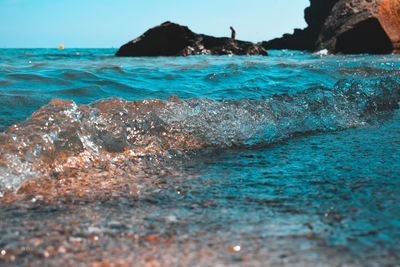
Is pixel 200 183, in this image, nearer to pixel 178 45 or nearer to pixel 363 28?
pixel 363 28

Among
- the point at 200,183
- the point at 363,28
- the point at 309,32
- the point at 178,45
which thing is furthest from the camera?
the point at 309,32

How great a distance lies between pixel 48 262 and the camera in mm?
1192

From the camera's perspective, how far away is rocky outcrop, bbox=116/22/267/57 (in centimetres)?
1733

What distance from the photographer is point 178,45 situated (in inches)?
716

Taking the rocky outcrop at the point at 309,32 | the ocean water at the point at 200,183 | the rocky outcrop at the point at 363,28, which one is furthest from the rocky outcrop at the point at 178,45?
the rocky outcrop at the point at 309,32

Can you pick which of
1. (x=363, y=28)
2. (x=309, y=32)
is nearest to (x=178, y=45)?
(x=363, y=28)

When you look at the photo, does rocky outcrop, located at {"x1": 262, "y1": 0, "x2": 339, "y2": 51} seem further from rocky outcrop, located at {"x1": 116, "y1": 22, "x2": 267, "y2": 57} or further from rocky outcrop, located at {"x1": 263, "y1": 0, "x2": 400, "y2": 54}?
rocky outcrop, located at {"x1": 116, "y1": 22, "x2": 267, "y2": 57}

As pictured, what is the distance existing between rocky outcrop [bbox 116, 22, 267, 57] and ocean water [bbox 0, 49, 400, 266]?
13.4m

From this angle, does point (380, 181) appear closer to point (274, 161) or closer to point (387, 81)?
point (274, 161)

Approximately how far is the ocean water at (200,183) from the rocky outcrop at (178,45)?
13362 millimetres

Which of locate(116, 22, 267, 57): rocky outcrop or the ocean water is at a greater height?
locate(116, 22, 267, 57): rocky outcrop

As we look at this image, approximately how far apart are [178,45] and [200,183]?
655 inches

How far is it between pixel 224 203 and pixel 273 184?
0.36 metres

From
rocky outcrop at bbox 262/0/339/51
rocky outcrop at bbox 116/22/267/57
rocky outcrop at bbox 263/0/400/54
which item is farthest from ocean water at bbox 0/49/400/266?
rocky outcrop at bbox 262/0/339/51
